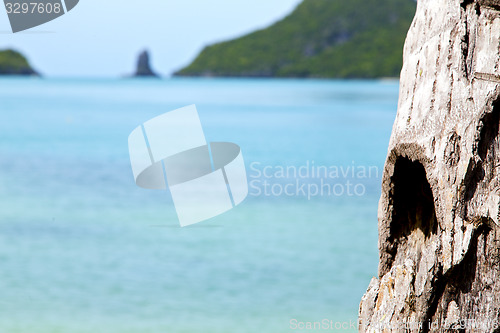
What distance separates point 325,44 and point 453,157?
105 m

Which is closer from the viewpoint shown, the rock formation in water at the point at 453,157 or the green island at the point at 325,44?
the rock formation in water at the point at 453,157

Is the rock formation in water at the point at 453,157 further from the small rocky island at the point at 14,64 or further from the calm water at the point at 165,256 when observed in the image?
the small rocky island at the point at 14,64

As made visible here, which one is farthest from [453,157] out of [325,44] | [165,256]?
[325,44]

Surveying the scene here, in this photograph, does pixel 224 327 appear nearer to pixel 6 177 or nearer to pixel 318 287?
pixel 318 287

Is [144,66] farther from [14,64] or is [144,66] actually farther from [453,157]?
[453,157]

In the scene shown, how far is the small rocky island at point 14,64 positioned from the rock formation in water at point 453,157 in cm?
12846

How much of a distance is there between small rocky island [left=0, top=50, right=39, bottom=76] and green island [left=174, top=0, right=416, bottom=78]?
125ft

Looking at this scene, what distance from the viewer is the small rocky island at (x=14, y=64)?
122 m

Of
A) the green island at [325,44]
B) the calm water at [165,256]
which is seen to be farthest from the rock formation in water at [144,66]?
the calm water at [165,256]

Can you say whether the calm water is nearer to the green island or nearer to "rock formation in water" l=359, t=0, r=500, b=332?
"rock formation in water" l=359, t=0, r=500, b=332

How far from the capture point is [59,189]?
633 inches

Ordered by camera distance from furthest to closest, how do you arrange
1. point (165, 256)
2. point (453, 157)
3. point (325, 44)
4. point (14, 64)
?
1. point (14, 64)
2. point (325, 44)
3. point (165, 256)
4. point (453, 157)

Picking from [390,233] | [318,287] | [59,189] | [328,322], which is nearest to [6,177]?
[59,189]

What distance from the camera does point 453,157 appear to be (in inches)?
94.5
